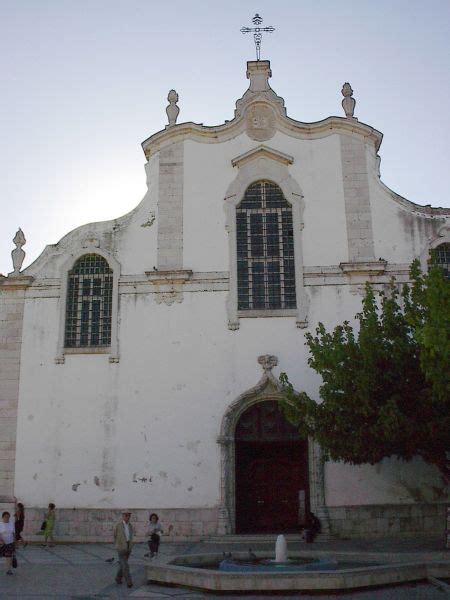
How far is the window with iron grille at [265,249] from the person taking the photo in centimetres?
1841

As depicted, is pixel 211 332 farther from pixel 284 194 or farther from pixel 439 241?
pixel 439 241

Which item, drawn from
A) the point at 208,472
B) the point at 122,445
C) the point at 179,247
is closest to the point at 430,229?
the point at 179,247

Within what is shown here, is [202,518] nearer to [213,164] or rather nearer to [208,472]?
[208,472]

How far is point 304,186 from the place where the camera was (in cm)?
1934

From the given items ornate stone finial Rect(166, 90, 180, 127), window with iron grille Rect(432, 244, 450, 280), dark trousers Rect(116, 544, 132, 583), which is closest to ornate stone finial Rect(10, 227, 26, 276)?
ornate stone finial Rect(166, 90, 180, 127)

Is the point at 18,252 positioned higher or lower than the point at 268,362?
higher

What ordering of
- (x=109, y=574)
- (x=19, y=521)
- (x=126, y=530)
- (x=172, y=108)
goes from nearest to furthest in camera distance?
(x=126, y=530) < (x=109, y=574) < (x=19, y=521) < (x=172, y=108)

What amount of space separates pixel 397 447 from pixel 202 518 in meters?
5.31

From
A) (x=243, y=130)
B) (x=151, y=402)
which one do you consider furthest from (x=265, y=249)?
(x=151, y=402)

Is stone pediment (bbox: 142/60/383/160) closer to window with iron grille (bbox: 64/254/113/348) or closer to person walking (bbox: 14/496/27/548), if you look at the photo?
window with iron grille (bbox: 64/254/113/348)

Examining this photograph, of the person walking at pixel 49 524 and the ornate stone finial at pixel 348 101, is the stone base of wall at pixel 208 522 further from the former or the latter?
the ornate stone finial at pixel 348 101

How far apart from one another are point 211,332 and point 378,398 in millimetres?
5192

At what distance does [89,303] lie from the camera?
18703mm

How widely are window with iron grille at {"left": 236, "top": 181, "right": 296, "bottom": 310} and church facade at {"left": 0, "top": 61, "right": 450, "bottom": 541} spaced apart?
0.04 m
